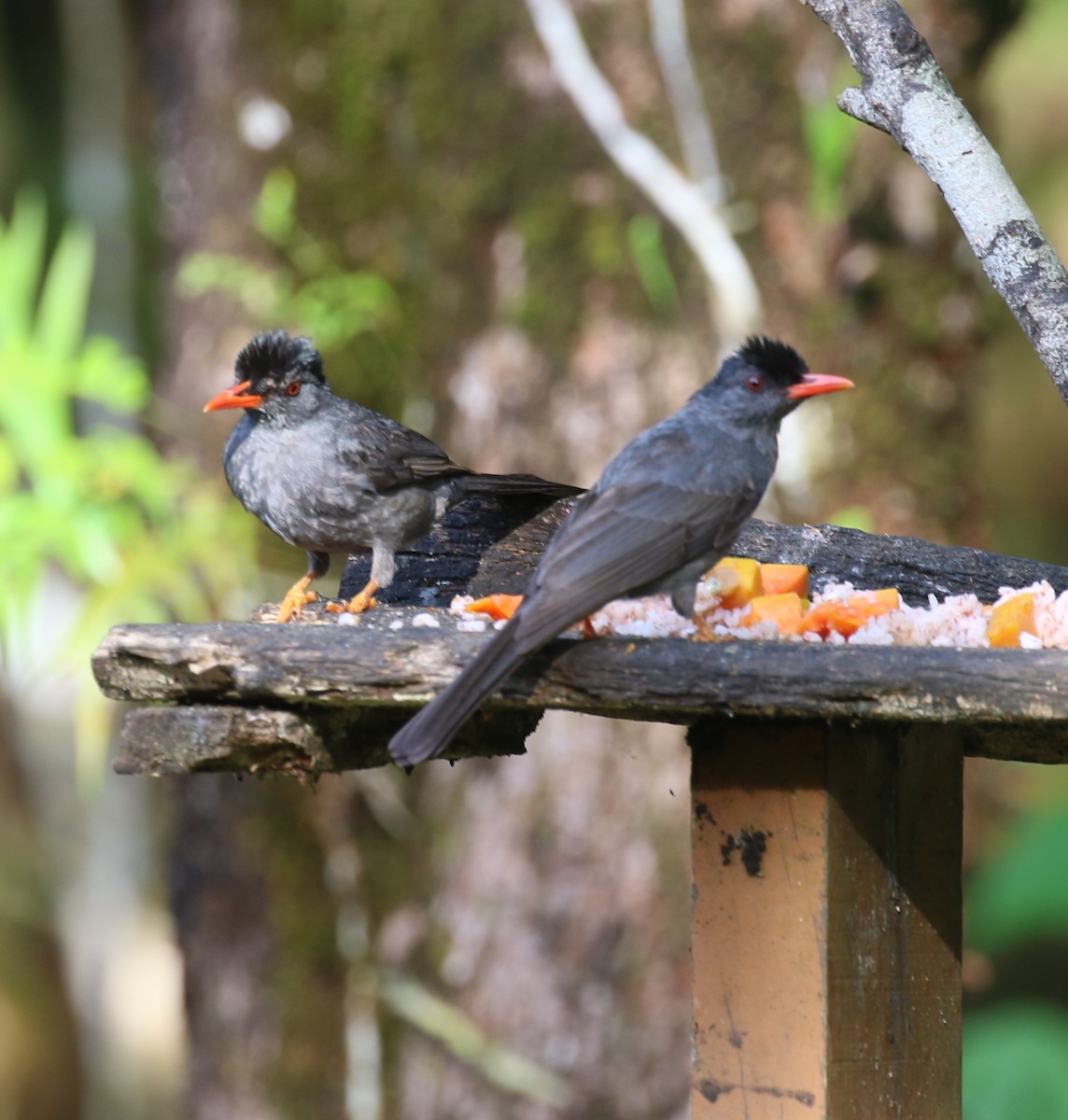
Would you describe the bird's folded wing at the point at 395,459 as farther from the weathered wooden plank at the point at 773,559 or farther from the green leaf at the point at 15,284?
the green leaf at the point at 15,284

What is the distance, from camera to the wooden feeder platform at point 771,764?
6.24 ft

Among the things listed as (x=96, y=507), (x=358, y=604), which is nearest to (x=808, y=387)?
(x=358, y=604)

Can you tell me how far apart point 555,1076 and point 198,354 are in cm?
325

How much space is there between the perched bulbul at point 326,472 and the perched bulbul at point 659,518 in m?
0.49

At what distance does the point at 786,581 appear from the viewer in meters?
2.70

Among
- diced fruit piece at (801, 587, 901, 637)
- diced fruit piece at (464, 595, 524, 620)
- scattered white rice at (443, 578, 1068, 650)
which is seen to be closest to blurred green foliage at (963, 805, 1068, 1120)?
scattered white rice at (443, 578, 1068, 650)

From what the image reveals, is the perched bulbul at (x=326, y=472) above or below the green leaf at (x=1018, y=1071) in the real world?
above

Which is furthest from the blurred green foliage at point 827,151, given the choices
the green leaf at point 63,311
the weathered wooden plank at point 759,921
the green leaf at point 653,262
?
the weathered wooden plank at point 759,921

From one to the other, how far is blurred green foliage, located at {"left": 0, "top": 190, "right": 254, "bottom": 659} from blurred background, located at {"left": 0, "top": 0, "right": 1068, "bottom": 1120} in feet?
0.05

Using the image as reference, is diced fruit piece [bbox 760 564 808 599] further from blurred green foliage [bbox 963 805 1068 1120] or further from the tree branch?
blurred green foliage [bbox 963 805 1068 1120]

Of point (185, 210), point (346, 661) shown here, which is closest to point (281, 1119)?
point (185, 210)

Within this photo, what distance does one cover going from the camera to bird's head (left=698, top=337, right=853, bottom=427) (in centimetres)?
302

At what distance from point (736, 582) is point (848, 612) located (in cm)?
25

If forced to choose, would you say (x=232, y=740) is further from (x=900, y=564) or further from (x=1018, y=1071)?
(x=1018, y=1071)
